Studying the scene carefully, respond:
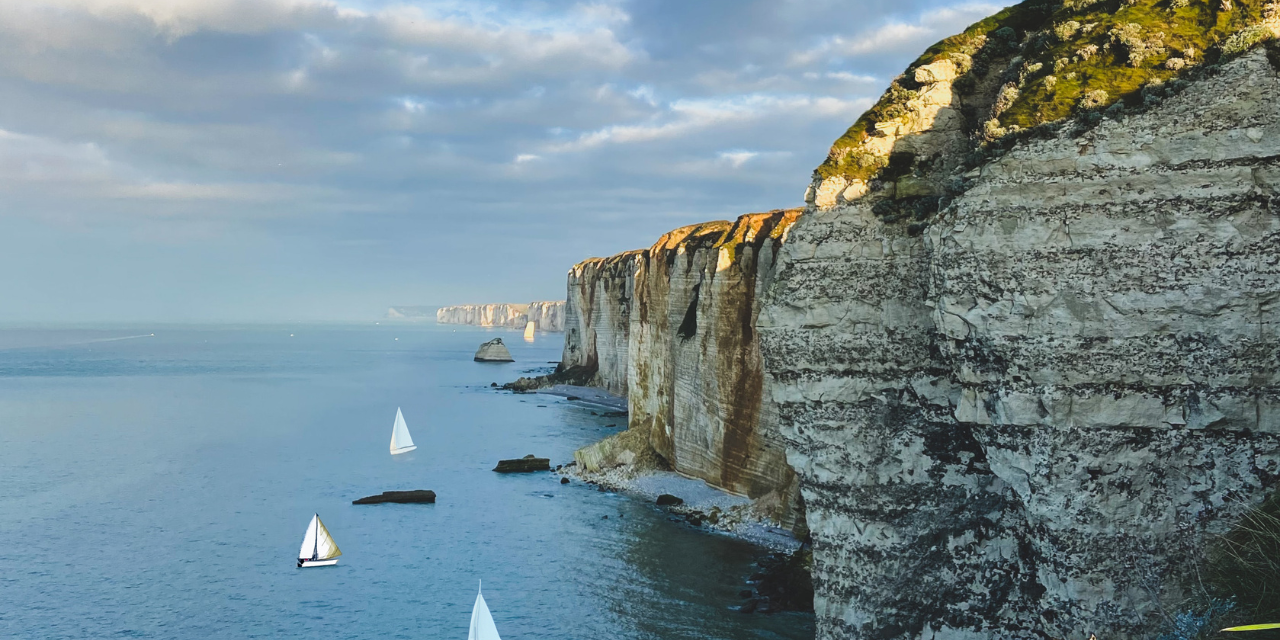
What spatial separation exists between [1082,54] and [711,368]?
102 ft

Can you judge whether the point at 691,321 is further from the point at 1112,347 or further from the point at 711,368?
the point at 1112,347

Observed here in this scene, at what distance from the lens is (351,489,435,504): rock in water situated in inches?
1967

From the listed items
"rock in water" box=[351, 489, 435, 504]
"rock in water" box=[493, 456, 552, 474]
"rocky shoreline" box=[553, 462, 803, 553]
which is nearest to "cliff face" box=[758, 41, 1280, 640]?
"rocky shoreline" box=[553, 462, 803, 553]

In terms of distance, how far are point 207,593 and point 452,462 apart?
2867 centimetres

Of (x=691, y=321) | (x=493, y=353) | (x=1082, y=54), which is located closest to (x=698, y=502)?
(x=691, y=321)

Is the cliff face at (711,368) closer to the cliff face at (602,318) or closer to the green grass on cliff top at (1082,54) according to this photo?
the green grass on cliff top at (1082,54)

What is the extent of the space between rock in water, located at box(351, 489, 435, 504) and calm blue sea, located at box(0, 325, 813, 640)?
109cm

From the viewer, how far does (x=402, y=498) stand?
50406 mm

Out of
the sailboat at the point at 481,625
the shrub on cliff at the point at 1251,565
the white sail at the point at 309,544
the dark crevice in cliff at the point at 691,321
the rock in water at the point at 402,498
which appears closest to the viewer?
the shrub on cliff at the point at 1251,565

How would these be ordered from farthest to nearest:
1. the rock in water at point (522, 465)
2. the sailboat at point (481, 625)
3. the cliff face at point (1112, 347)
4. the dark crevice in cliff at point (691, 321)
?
1. the rock in water at point (522, 465)
2. the dark crevice in cliff at point (691, 321)
3. the sailboat at point (481, 625)
4. the cliff face at point (1112, 347)

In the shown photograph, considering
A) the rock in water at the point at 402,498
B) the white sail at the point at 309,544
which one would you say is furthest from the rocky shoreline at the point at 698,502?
the white sail at the point at 309,544

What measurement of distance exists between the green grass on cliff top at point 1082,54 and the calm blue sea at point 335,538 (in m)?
17.2

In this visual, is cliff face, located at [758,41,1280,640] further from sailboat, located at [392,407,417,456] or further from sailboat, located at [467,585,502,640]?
sailboat, located at [392,407,417,456]

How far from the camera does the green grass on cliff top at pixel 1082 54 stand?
17.6 metres
